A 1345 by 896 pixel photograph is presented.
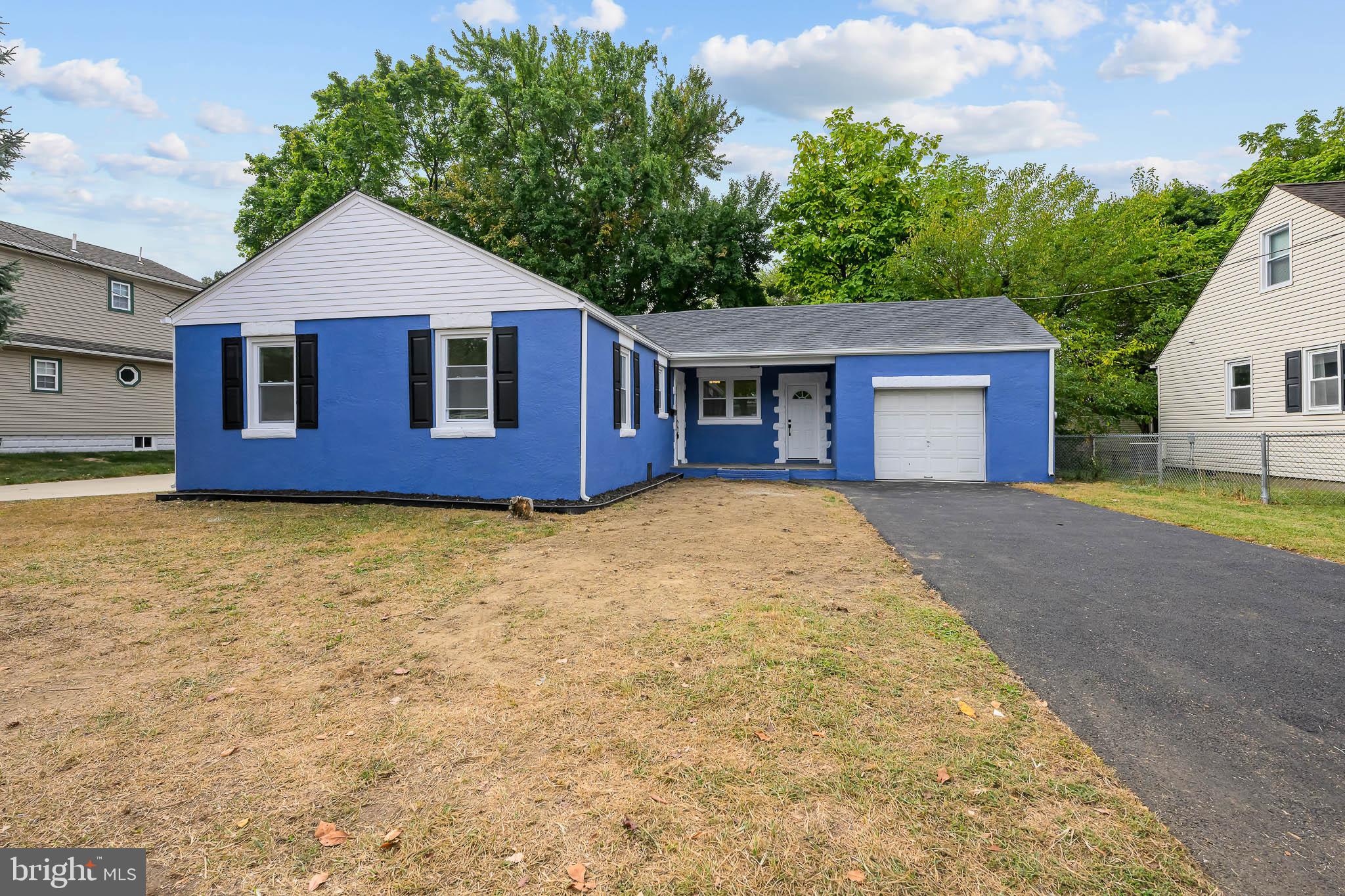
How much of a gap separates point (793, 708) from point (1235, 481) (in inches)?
606

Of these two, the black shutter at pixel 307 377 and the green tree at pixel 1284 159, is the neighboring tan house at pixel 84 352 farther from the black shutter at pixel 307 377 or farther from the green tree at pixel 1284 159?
the green tree at pixel 1284 159

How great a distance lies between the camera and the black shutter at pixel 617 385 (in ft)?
36.0

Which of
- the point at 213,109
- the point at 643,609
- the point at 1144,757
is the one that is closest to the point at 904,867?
the point at 1144,757

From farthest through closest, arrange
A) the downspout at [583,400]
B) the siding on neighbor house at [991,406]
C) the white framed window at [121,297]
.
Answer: the white framed window at [121,297]
the siding on neighbor house at [991,406]
the downspout at [583,400]

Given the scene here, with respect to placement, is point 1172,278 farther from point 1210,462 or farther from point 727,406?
point 727,406

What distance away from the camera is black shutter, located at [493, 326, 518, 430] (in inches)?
382

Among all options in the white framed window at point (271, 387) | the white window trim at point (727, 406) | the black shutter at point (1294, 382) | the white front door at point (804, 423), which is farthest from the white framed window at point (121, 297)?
the black shutter at point (1294, 382)

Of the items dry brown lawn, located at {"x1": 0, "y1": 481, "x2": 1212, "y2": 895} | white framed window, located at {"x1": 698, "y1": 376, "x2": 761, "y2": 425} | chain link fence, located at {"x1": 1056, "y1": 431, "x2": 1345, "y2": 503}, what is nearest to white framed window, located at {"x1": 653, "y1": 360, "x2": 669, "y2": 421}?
white framed window, located at {"x1": 698, "y1": 376, "x2": 761, "y2": 425}

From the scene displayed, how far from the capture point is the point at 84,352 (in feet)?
62.6

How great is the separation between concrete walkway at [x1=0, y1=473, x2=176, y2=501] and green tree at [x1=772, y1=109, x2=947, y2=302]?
23164 millimetres

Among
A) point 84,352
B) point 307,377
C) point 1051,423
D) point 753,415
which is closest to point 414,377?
point 307,377

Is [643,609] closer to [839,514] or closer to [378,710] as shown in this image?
[378,710]

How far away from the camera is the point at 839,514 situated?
9.26 metres

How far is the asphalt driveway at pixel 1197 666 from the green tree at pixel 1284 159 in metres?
25.1
